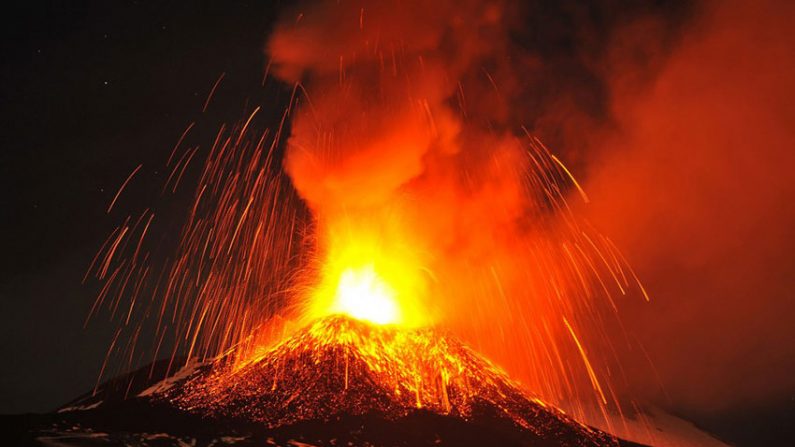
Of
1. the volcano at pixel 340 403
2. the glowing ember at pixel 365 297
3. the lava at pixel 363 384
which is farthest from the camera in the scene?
the glowing ember at pixel 365 297

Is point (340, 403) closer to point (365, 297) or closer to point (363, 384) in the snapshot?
point (363, 384)

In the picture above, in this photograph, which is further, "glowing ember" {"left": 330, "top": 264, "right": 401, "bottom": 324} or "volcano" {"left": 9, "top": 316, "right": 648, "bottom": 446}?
"glowing ember" {"left": 330, "top": 264, "right": 401, "bottom": 324}

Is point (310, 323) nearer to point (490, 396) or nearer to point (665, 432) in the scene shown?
point (490, 396)

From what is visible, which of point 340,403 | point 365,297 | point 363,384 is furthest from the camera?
point 365,297

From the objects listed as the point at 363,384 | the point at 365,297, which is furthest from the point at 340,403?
the point at 365,297

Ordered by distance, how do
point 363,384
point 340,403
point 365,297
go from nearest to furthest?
point 340,403
point 363,384
point 365,297

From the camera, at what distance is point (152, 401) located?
159 feet

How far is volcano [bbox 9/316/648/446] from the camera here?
1587 inches

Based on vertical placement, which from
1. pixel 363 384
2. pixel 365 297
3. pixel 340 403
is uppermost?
pixel 365 297

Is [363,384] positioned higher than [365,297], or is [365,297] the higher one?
[365,297]

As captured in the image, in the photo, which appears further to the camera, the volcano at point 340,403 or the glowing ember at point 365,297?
the glowing ember at point 365,297

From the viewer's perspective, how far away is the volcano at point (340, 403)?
40.3m

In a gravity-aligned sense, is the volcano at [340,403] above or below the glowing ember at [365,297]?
below

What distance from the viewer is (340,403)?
46.9 metres
